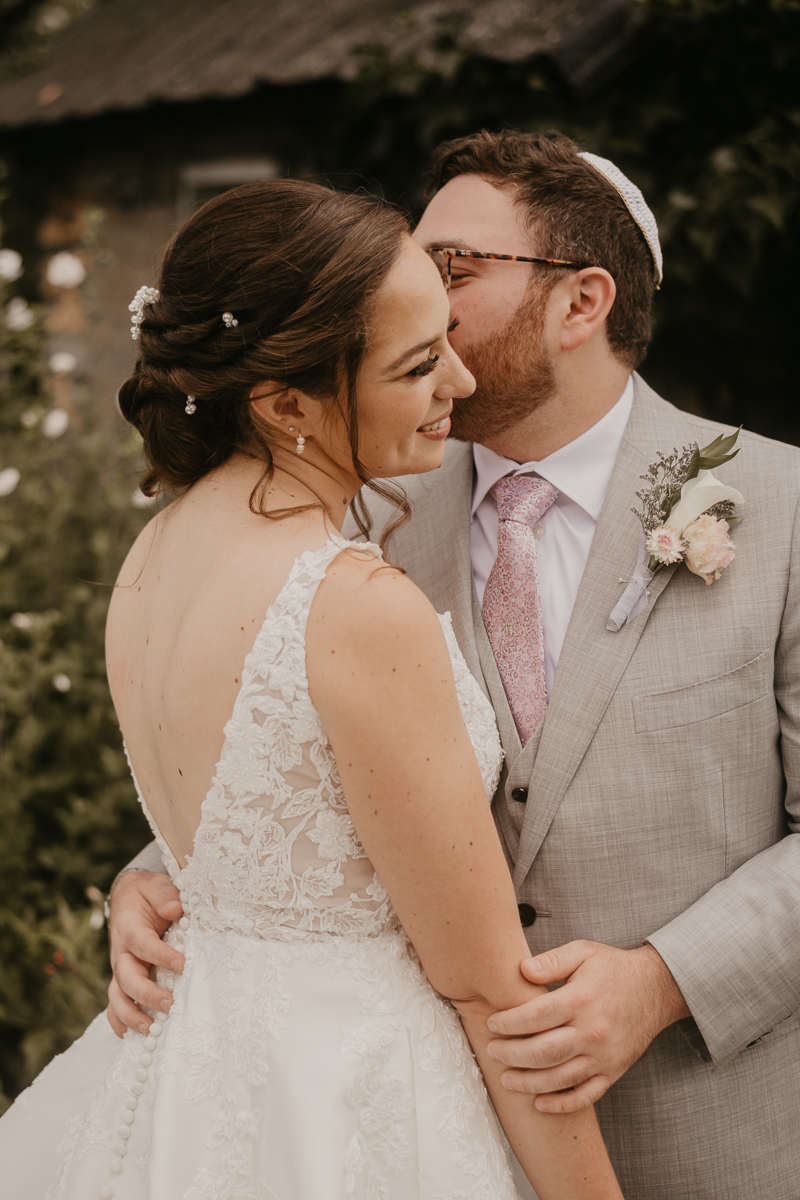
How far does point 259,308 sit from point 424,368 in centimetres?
33

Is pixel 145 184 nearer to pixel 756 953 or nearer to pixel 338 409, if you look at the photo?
pixel 338 409

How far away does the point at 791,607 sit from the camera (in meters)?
1.89

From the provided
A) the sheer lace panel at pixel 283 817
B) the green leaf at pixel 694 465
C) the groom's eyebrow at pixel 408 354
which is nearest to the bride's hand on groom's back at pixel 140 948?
the sheer lace panel at pixel 283 817

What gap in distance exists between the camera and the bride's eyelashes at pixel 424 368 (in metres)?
1.73

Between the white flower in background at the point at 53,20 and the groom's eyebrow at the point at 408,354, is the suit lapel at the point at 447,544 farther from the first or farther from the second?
→ the white flower in background at the point at 53,20

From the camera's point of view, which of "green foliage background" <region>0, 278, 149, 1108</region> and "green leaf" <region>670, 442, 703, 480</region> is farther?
"green foliage background" <region>0, 278, 149, 1108</region>

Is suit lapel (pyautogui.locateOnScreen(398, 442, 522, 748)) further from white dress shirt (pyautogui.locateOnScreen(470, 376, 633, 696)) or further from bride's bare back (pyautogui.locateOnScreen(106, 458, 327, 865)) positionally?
bride's bare back (pyautogui.locateOnScreen(106, 458, 327, 865))

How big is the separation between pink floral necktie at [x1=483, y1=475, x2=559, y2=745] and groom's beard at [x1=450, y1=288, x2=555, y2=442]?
0.17 metres

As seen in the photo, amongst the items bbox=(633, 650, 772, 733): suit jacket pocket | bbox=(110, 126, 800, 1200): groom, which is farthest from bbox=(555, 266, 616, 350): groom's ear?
bbox=(633, 650, 772, 733): suit jacket pocket

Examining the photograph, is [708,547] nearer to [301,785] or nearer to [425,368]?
[425,368]

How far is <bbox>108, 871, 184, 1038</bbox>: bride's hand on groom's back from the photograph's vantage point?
174 cm

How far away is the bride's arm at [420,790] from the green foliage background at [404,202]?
5.88 ft

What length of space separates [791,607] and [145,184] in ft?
20.9

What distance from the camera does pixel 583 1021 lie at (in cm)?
164
